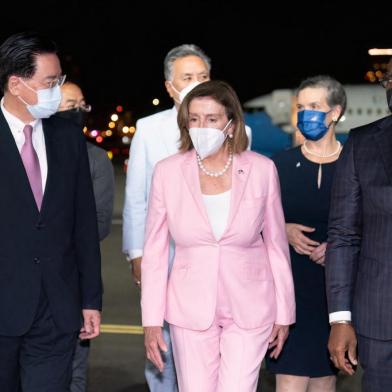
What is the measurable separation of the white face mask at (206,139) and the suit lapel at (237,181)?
0.14 m

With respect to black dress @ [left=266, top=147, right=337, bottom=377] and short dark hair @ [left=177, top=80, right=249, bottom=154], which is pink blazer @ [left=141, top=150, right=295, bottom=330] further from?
black dress @ [left=266, top=147, right=337, bottom=377]

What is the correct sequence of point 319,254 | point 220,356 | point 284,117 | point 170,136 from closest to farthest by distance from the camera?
point 220,356, point 319,254, point 170,136, point 284,117

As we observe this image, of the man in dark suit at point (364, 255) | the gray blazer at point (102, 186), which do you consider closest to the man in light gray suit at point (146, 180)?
the gray blazer at point (102, 186)

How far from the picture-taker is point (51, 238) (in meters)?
3.73

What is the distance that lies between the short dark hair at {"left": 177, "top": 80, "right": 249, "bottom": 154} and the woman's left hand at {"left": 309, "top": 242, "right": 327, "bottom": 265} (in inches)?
33.9

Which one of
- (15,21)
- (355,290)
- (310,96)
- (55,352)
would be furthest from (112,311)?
(15,21)

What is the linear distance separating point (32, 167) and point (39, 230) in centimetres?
28

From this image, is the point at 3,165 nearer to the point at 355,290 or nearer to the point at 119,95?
the point at 355,290

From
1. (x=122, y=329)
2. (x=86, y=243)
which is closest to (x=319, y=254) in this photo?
(x=86, y=243)

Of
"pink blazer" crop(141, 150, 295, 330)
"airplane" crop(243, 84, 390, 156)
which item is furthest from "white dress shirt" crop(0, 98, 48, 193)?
"airplane" crop(243, 84, 390, 156)

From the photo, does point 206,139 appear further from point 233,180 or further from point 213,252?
point 213,252

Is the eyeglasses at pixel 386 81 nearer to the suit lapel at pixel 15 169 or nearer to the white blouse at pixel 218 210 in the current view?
the white blouse at pixel 218 210

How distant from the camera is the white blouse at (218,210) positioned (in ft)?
12.8

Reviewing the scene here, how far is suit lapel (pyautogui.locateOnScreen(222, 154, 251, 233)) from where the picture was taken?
3.89m
